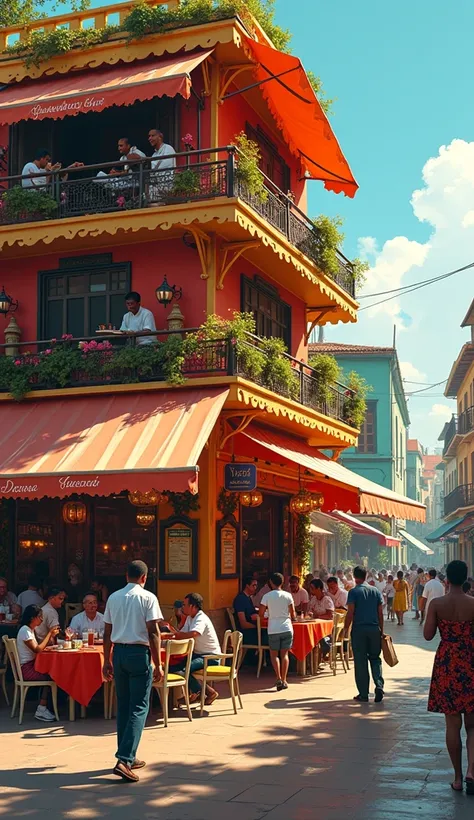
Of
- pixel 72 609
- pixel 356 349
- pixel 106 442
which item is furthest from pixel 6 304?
pixel 356 349

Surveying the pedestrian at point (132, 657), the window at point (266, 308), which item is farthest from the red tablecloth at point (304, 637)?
the pedestrian at point (132, 657)

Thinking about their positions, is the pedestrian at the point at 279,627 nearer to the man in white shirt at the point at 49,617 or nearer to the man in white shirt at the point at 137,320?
the man in white shirt at the point at 49,617

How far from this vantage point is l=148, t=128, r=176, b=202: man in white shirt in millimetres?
16750

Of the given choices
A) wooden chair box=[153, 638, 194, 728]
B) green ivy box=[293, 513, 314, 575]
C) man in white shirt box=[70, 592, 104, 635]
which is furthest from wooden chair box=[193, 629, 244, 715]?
green ivy box=[293, 513, 314, 575]

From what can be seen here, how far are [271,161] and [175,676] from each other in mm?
12176

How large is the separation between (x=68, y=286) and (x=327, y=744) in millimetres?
10580

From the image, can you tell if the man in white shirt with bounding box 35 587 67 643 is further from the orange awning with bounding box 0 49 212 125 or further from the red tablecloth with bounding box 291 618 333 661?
the orange awning with bounding box 0 49 212 125

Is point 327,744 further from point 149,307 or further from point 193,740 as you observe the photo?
point 149,307

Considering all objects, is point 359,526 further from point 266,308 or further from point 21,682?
point 21,682

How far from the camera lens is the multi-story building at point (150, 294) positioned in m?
16.0

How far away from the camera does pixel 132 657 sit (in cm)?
920

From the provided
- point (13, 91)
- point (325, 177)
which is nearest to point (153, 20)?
point (13, 91)

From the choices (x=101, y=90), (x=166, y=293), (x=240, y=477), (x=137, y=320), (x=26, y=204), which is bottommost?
(x=240, y=477)

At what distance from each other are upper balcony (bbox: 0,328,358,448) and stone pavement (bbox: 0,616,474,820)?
201 inches
